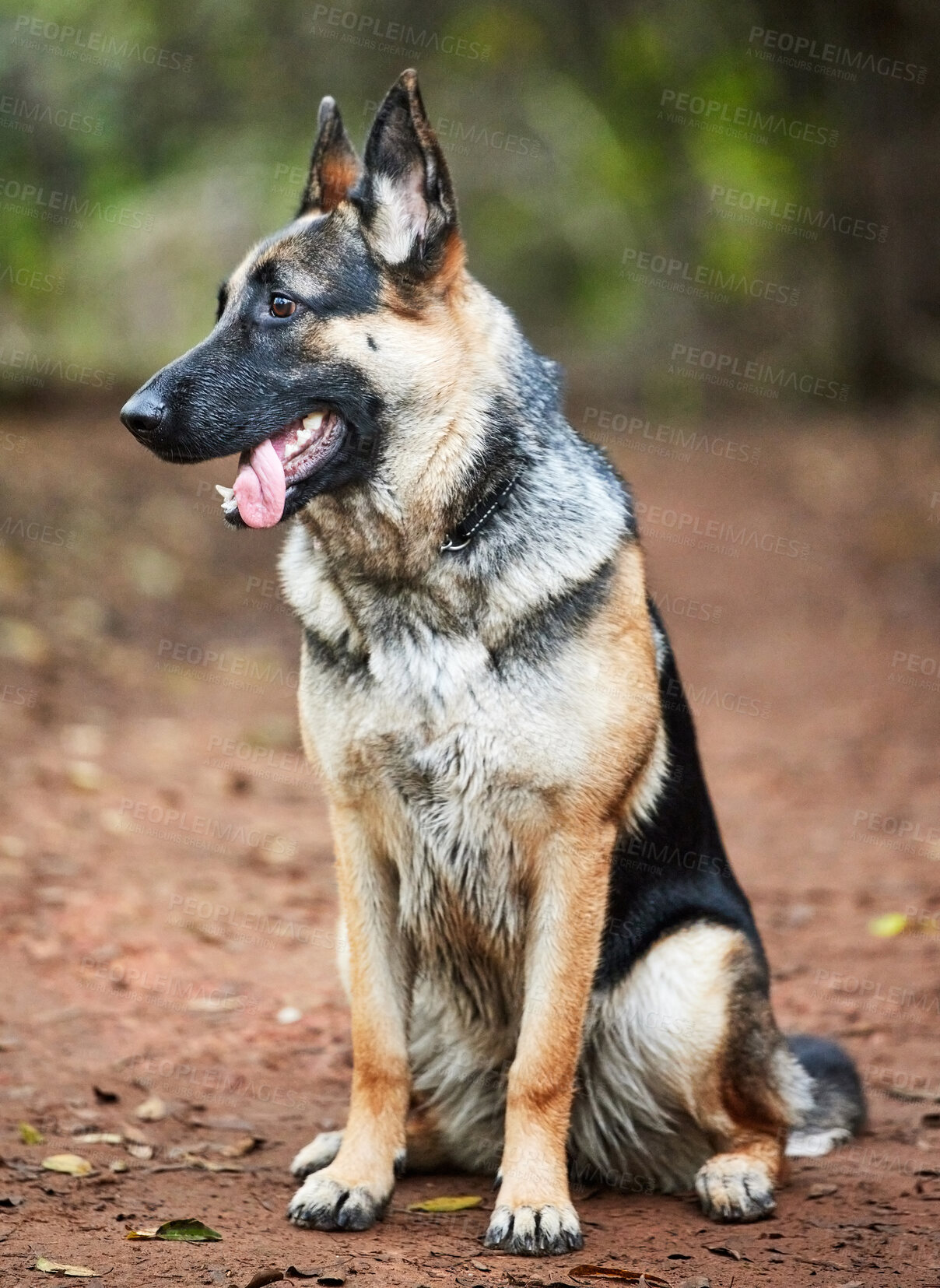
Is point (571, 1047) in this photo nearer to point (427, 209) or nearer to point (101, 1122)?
point (101, 1122)

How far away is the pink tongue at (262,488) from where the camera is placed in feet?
11.1

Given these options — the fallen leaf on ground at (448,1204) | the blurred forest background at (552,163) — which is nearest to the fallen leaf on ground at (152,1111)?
the fallen leaf on ground at (448,1204)

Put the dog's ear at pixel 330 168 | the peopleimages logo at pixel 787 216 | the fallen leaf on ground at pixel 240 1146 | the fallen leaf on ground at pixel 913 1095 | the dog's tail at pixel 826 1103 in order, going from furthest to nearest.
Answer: the peopleimages logo at pixel 787 216 < the fallen leaf on ground at pixel 913 1095 < the dog's tail at pixel 826 1103 < the fallen leaf on ground at pixel 240 1146 < the dog's ear at pixel 330 168

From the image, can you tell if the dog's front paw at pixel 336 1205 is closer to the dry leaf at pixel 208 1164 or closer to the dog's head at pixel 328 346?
the dry leaf at pixel 208 1164

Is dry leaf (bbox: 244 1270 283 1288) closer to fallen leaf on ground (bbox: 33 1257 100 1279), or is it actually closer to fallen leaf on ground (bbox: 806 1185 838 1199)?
fallen leaf on ground (bbox: 33 1257 100 1279)

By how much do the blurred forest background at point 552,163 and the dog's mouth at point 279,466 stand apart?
10.3 meters

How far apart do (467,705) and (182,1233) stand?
150 cm

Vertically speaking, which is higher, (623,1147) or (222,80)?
(222,80)

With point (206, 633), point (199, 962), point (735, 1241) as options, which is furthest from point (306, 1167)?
point (206, 633)

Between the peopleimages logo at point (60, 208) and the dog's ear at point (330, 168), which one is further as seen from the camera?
the peopleimages logo at point (60, 208)

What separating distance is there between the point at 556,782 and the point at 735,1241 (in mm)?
1285

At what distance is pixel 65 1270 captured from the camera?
308cm

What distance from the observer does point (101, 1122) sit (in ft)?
13.6

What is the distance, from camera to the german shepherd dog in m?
3.43
